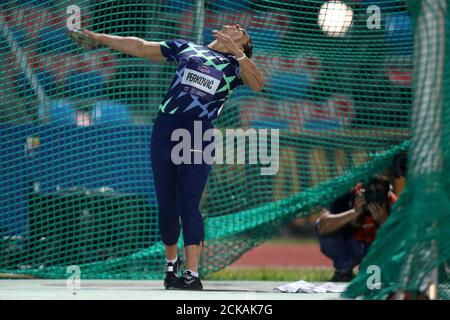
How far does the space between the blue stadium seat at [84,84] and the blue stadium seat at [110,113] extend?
13cm

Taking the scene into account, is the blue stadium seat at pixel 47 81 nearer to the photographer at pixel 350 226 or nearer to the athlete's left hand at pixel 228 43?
the athlete's left hand at pixel 228 43

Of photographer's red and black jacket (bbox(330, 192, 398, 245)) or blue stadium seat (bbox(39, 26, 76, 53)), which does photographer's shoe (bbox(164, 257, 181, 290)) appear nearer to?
blue stadium seat (bbox(39, 26, 76, 53))

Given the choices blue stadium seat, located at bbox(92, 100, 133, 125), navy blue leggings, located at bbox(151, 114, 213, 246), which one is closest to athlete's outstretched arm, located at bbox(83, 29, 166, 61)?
navy blue leggings, located at bbox(151, 114, 213, 246)

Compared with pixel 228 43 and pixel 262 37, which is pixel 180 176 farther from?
pixel 262 37

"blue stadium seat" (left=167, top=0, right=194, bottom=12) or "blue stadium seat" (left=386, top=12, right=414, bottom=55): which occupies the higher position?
"blue stadium seat" (left=167, top=0, right=194, bottom=12)

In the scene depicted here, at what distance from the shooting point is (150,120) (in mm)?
8859

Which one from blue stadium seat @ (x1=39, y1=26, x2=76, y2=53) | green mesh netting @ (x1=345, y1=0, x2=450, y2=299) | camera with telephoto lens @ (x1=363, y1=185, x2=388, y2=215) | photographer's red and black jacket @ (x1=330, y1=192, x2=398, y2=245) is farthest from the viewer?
photographer's red and black jacket @ (x1=330, y1=192, x2=398, y2=245)

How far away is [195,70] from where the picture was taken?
679 centimetres

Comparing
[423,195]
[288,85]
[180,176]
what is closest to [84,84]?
[288,85]

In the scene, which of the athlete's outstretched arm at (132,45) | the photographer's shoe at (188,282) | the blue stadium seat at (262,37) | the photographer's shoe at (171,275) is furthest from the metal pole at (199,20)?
the photographer's shoe at (188,282)

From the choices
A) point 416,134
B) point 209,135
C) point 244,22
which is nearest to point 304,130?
point 244,22

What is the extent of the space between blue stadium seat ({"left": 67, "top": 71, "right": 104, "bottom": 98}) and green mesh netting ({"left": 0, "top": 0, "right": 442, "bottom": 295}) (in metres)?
0.01

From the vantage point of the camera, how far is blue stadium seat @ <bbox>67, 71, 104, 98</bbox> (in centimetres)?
852

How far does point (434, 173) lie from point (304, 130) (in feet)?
11.8
